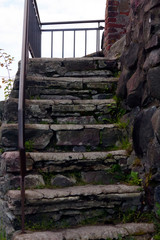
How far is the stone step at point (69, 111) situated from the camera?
3.09 m

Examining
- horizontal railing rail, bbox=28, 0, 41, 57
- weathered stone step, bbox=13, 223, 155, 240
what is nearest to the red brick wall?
horizontal railing rail, bbox=28, 0, 41, 57

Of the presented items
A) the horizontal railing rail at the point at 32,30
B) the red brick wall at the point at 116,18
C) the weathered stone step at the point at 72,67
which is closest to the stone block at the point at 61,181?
the weathered stone step at the point at 72,67

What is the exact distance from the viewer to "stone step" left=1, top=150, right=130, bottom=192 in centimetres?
251

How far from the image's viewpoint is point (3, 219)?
2.46 m

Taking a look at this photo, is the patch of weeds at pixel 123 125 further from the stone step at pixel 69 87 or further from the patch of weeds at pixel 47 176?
the patch of weeds at pixel 47 176

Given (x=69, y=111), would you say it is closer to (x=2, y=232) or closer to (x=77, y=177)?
(x=77, y=177)

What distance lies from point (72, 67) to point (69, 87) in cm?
38

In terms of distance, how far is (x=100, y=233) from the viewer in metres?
2.14

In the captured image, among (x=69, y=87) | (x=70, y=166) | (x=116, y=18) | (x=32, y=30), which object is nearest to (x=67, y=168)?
(x=70, y=166)

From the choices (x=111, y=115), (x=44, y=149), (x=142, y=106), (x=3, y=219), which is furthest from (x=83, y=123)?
(x=3, y=219)

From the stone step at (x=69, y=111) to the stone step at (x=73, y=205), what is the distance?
0.87 m

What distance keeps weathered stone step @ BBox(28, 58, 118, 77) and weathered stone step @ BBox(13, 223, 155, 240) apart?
2.00m

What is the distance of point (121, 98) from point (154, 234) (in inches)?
56.8

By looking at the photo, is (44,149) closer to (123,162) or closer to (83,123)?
(83,123)
